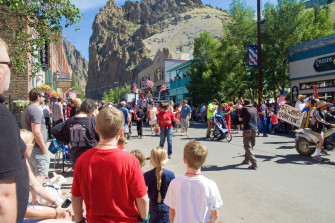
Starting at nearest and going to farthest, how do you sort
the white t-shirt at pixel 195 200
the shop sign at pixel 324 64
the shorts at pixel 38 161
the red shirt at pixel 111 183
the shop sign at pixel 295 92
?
1. the red shirt at pixel 111 183
2. the white t-shirt at pixel 195 200
3. the shorts at pixel 38 161
4. the shop sign at pixel 324 64
5. the shop sign at pixel 295 92

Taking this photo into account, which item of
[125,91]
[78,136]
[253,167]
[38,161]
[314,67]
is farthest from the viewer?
[125,91]

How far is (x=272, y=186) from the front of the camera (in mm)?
5379

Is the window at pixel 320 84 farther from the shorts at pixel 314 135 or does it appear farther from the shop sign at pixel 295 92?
the shorts at pixel 314 135

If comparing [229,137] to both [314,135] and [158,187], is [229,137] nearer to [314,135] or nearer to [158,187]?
[314,135]

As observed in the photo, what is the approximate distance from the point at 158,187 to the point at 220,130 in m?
8.97

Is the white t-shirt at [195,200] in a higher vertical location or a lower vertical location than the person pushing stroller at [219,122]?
lower

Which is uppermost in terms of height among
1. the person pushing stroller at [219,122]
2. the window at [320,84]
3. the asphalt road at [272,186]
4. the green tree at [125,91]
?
the green tree at [125,91]

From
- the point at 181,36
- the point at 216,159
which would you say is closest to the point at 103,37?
the point at 181,36

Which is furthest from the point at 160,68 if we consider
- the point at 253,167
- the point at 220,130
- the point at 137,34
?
the point at 137,34

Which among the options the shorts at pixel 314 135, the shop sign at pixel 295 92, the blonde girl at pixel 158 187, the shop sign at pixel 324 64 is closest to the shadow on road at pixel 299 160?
the shorts at pixel 314 135

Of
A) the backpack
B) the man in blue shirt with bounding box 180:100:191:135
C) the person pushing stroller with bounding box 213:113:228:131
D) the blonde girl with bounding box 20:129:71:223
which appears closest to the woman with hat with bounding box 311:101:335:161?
the person pushing stroller with bounding box 213:113:228:131

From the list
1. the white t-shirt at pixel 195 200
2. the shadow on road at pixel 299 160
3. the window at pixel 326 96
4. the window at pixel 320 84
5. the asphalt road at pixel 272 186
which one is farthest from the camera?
the window at pixel 320 84

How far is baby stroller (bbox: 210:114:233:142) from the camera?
11.5 m

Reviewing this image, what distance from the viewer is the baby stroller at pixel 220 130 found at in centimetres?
1145
